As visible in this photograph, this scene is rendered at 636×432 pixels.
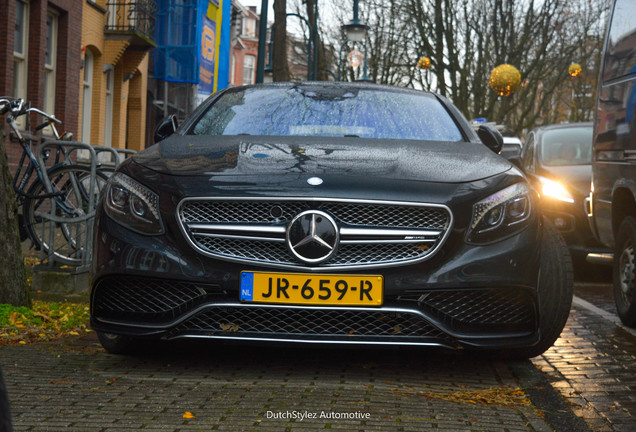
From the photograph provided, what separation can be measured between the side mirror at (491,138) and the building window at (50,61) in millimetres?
14777

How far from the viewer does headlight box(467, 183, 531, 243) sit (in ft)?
15.4

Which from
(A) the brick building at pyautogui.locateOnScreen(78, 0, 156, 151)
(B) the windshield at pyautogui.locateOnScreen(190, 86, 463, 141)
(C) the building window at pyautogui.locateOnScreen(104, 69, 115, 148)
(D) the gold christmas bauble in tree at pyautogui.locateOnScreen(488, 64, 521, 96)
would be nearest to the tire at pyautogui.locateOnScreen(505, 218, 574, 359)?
(B) the windshield at pyautogui.locateOnScreen(190, 86, 463, 141)

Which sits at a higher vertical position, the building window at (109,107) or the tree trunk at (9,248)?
the building window at (109,107)

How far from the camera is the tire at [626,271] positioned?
7188 millimetres

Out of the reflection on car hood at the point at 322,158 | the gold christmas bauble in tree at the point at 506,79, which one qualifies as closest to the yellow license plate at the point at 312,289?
the reflection on car hood at the point at 322,158

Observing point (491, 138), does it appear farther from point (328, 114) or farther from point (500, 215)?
point (500, 215)

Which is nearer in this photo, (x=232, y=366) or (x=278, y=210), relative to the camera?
(x=278, y=210)

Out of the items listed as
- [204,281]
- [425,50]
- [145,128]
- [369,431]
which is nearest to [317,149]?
[204,281]

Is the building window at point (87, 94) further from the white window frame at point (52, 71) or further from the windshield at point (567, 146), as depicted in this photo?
the windshield at point (567, 146)

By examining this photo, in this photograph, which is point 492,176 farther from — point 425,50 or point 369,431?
point 425,50

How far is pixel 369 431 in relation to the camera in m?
3.71

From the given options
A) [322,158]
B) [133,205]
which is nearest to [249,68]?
[322,158]

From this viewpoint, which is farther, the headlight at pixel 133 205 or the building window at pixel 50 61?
the building window at pixel 50 61

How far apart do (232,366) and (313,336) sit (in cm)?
55
